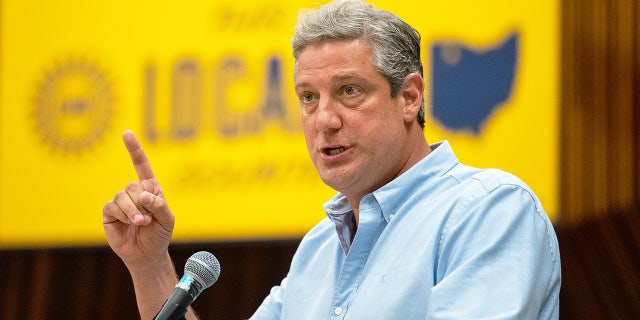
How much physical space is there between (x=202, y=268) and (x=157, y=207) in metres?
0.41

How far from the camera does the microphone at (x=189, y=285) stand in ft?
5.22

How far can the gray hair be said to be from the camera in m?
2.00

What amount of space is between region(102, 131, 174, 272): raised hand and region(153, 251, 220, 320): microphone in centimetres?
32

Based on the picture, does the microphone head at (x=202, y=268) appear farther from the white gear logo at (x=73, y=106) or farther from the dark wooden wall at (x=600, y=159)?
the white gear logo at (x=73, y=106)

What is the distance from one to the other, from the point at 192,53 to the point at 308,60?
6.64 ft

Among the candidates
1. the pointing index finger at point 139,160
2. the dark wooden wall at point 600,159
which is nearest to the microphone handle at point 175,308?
the pointing index finger at point 139,160

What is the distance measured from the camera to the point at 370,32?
2002 mm

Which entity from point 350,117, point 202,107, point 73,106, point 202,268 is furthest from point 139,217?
point 73,106

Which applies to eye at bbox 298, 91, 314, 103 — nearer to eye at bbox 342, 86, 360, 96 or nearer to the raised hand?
eye at bbox 342, 86, 360, 96

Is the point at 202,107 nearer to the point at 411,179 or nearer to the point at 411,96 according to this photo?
the point at 411,96

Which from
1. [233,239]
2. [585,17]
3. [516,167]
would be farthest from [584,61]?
[233,239]

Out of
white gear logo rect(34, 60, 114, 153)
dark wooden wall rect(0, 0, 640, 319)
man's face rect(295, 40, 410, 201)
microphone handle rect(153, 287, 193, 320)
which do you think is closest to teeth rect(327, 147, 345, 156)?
man's face rect(295, 40, 410, 201)

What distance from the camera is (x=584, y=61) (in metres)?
3.25

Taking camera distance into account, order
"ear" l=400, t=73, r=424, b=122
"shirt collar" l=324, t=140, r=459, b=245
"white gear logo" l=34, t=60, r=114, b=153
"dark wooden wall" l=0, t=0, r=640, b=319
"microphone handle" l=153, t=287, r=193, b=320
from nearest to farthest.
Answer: "microphone handle" l=153, t=287, r=193, b=320 → "shirt collar" l=324, t=140, r=459, b=245 → "ear" l=400, t=73, r=424, b=122 → "dark wooden wall" l=0, t=0, r=640, b=319 → "white gear logo" l=34, t=60, r=114, b=153
